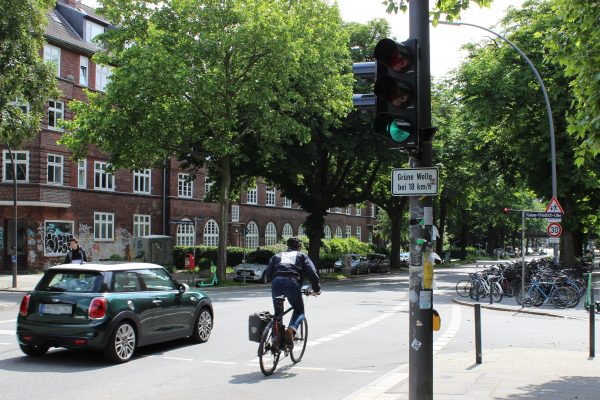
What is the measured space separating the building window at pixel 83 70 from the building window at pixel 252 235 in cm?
1967

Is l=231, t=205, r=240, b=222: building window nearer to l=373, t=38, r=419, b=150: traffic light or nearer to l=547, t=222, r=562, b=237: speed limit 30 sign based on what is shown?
l=547, t=222, r=562, b=237: speed limit 30 sign

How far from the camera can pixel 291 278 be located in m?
9.01

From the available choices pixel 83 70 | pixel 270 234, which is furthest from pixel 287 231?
pixel 83 70

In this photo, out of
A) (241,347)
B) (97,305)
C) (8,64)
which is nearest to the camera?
(97,305)

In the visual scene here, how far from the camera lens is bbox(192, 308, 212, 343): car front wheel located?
1120 cm

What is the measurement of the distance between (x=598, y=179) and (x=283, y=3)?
15107mm

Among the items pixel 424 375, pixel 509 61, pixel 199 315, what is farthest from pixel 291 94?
pixel 424 375

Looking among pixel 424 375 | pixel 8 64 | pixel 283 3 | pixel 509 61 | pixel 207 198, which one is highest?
pixel 283 3

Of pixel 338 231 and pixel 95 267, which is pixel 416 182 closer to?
pixel 95 267

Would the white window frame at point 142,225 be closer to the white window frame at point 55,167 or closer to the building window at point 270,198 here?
the white window frame at point 55,167

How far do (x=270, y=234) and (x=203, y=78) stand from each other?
32617 millimetres

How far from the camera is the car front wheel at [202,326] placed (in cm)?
1120

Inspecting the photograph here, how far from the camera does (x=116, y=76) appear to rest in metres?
26.4

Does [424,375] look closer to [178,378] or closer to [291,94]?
[178,378]
